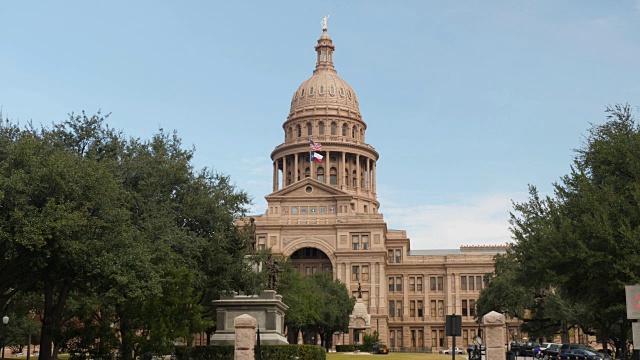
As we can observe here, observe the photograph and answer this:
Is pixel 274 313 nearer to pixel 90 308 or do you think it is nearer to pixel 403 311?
pixel 90 308

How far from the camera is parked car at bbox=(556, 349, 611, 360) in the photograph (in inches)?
2104

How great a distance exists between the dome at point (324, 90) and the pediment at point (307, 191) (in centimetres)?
2660

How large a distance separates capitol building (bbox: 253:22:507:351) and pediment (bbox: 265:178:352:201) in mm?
158

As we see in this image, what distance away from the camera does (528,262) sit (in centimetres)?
4075

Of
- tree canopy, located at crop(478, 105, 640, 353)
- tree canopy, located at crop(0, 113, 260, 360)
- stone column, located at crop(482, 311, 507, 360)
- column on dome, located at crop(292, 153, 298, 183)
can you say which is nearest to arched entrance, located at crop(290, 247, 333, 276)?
column on dome, located at crop(292, 153, 298, 183)

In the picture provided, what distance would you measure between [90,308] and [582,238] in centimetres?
3038

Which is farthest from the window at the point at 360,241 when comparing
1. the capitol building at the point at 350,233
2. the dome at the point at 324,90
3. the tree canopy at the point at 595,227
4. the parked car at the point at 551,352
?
Answer: the tree canopy at the point at 595,227

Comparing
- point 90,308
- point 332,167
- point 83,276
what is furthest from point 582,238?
point 332,167

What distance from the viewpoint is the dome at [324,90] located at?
151375mm

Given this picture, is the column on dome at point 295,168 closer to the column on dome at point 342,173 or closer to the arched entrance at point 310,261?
the column on dome at point 342,173

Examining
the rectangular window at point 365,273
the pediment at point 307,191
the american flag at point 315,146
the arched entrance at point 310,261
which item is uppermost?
the american flag at point 315,146

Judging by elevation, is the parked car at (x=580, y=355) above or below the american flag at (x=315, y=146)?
below

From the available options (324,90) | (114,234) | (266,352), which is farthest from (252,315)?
(324,90)

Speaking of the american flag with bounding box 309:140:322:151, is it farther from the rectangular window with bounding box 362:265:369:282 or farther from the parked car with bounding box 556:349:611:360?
the parked car with bounding box 556:349:611:360
